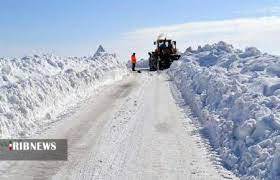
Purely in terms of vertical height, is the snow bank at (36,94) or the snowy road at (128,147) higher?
the snow bank at (36,94)

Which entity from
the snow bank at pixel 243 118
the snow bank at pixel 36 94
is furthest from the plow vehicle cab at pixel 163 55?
the snow bank at pixel 243 118

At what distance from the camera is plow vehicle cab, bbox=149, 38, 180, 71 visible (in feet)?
137

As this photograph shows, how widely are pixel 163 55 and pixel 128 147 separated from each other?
3113cm

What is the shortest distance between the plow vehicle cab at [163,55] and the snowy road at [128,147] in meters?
23.6

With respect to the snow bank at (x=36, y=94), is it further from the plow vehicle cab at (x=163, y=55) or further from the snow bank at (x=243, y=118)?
the plow vehicle cab at (x=163, y=55)

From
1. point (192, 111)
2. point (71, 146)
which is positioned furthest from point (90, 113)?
point (71, 146)

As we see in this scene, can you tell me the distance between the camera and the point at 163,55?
42156 mm

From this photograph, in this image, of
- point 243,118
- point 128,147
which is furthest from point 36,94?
point 243,118

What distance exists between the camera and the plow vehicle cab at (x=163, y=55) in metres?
41.6

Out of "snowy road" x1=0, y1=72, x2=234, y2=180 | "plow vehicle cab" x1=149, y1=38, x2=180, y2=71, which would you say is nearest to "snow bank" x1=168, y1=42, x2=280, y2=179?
"snowy road" x1=0, y1=72, x2=234, y2=180

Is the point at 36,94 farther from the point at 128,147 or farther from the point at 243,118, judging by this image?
the point at 243,118

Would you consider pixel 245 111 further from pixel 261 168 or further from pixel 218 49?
pixel 218 49

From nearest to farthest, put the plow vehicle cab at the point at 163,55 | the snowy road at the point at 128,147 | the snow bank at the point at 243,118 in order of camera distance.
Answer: the snow bank at the point at 243,118 < the snowy road at the point at 128,147 < the plow vehicle cab at the point at 163,55

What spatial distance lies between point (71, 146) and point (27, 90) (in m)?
5.92
